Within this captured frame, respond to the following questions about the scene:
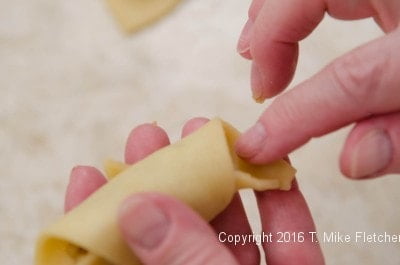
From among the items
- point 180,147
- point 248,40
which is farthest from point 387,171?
point 248,40

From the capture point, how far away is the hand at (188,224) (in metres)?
0.53

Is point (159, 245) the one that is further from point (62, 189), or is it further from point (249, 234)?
point (62, 189)

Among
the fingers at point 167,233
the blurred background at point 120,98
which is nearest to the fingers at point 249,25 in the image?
the blurred background at point 120,98

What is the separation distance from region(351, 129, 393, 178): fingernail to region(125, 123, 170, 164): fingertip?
0.26 m

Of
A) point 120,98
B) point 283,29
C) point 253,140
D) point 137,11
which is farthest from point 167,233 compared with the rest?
point 137,11

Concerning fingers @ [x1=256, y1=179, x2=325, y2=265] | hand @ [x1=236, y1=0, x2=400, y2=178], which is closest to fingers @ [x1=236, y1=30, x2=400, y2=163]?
hand @ [x1=236, y1=0, x2=400, y2=178]

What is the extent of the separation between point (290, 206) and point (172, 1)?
0.52 m

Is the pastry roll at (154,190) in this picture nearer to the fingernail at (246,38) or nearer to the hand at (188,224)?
the hand at (188,224)

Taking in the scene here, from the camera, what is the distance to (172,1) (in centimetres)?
109

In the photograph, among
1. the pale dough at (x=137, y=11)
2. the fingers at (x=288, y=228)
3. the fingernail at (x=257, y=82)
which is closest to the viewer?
the fingers at (x=288, y=228)

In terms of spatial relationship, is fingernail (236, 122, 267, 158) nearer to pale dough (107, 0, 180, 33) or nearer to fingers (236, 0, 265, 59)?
fingers (236, 0, 265, 59)

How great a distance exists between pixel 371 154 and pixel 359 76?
0.23 feet

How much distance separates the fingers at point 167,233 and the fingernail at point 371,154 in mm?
139

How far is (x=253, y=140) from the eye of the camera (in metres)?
0.62
